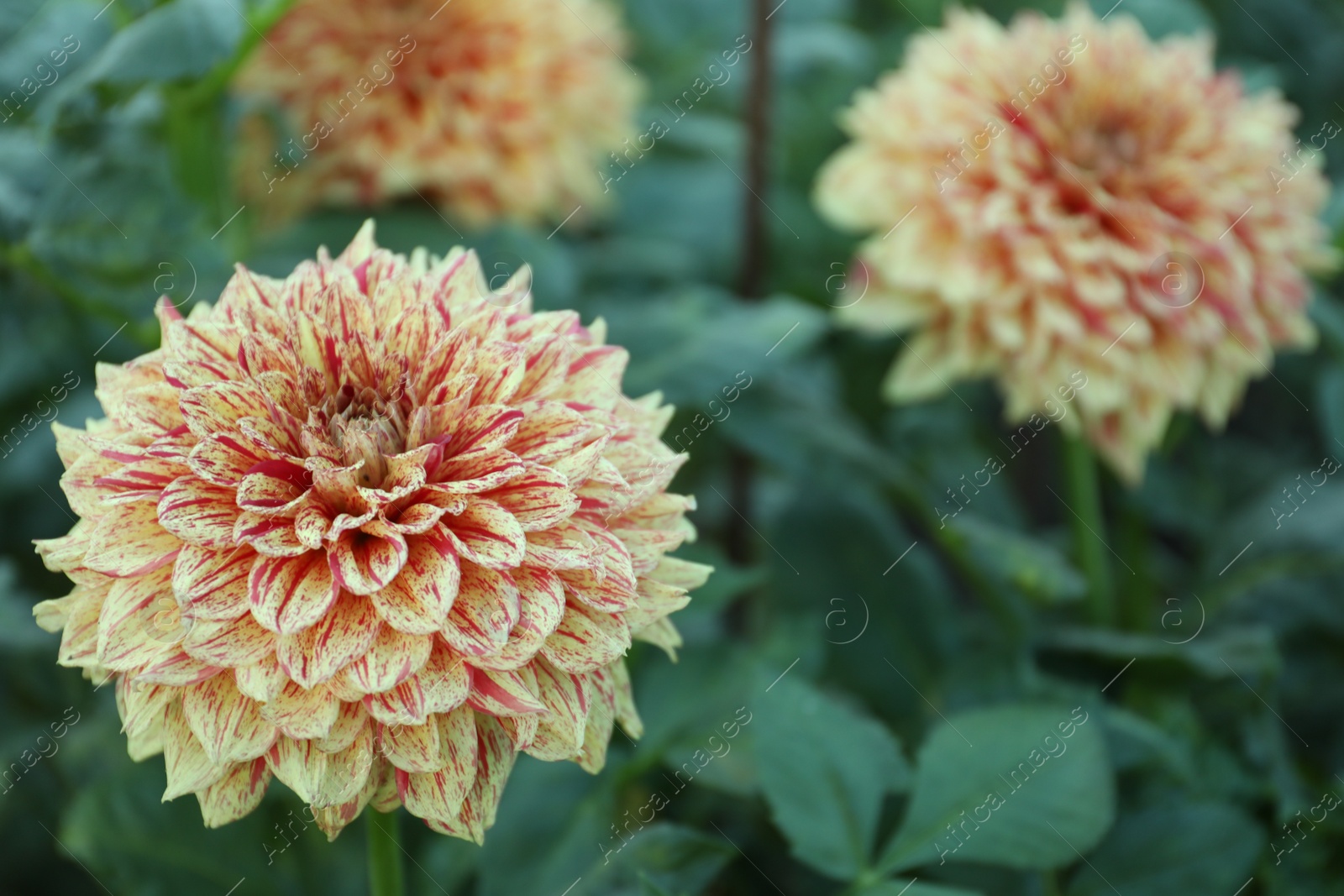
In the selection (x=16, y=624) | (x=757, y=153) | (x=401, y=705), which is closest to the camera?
(x=401, y=705)

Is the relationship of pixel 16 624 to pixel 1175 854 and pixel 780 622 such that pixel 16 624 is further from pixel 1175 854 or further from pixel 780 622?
pixel 1175 854

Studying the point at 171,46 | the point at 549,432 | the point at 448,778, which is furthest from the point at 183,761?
the point at 171,46

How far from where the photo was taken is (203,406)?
631 millimetres

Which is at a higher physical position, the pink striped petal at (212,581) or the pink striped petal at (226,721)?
the pink striped petal at (212,581)

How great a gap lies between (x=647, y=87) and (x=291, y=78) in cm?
73

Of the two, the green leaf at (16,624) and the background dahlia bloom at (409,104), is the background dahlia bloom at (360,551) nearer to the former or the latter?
the green leaf at (16,624)

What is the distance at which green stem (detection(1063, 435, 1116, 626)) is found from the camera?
1.26m

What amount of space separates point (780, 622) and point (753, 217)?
0.51m

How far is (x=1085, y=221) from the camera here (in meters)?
1.13

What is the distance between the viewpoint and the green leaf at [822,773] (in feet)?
2.76

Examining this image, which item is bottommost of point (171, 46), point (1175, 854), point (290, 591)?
point (1175, 854)

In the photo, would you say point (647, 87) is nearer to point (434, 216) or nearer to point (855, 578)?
point (434, 216)

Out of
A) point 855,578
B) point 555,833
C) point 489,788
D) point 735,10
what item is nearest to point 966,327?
point 855,578

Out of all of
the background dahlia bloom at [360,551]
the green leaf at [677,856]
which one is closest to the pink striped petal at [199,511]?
the background dahlia bloom at [360,551]
